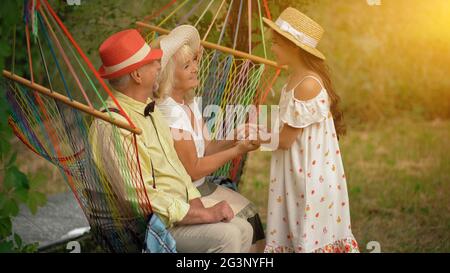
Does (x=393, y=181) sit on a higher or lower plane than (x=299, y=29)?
lower

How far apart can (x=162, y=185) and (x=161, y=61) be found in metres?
0.50

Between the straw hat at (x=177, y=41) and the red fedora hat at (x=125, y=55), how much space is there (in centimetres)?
15

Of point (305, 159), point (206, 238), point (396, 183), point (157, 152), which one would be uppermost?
point (157, 152)

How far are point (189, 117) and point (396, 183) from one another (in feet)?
10.2

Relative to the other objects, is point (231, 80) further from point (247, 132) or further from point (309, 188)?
point (309, 188)

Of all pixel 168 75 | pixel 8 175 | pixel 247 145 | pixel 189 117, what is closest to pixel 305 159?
pixel 247 145

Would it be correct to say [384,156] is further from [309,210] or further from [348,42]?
[309,210]

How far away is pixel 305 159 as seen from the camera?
3652 mm

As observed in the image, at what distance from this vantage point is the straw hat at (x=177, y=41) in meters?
3.58

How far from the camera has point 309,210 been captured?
3.66m

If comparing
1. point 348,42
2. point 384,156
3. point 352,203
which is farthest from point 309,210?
point 348,42

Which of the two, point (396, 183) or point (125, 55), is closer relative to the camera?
point (125, 55)

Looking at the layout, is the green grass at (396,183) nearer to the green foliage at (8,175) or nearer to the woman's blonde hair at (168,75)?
the woman's blonde hair at (168,75)

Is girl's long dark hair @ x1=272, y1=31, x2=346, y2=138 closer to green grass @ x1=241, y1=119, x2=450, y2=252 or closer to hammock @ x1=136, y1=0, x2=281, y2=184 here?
hammock @ x1=136, y1=0, x2=281, y2=184
